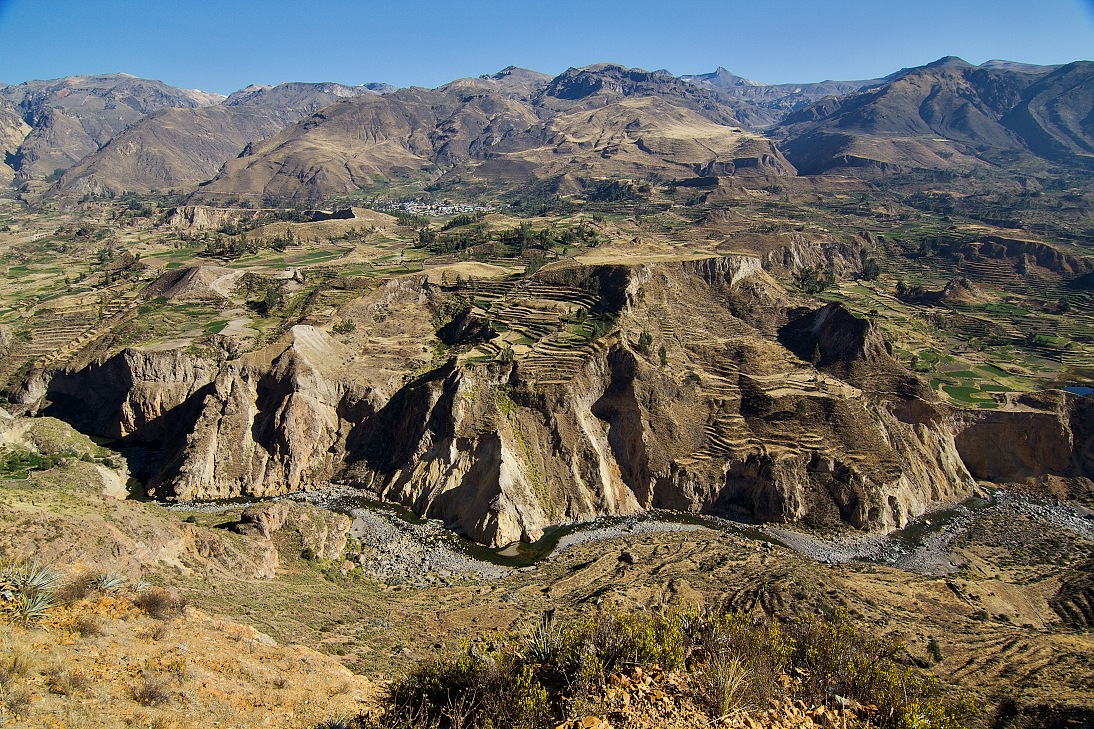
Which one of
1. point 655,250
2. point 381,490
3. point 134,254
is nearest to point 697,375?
point 381,490

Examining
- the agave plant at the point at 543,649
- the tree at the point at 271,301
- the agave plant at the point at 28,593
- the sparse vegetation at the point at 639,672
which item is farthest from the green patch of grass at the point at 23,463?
the agave plant at the point at 543,649

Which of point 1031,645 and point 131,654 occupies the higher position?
point 131,654

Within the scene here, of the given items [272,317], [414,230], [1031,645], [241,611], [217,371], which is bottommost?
[1031,645]

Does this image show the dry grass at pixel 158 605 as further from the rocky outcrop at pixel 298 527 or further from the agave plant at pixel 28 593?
the rocky outcrop at pixel 298 527

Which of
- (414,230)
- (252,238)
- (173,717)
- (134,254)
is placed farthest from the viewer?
(414,230)

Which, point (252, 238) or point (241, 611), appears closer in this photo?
point (241, 611)

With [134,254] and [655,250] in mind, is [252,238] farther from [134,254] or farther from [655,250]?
[655,250]

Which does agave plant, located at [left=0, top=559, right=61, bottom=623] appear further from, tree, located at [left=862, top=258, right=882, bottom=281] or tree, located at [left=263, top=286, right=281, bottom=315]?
tree, located at [left=862, top=258, right=882, bottom=281]

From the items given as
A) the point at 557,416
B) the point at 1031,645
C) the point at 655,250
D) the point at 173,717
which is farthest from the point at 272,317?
the point at 1031,645

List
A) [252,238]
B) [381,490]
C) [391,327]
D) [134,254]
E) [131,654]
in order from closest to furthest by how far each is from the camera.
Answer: [131,654]
[381,490]
[391,327]
[134,254]
[252,238]
